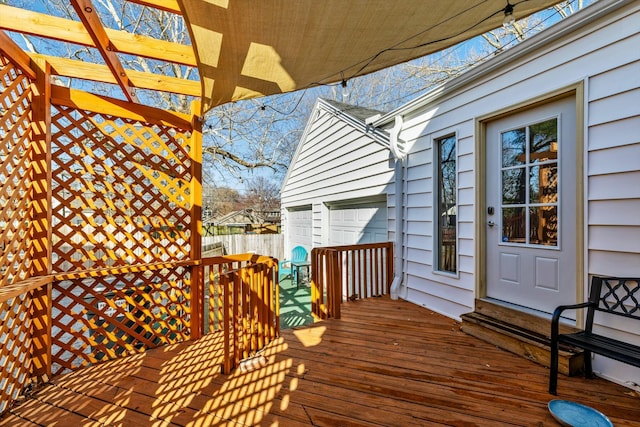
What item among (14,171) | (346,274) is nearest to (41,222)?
(14,171)

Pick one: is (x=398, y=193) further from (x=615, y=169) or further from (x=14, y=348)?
(x=14, y=348)

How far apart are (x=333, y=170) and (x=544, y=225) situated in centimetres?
412

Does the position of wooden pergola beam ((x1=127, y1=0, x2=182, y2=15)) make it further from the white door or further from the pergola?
the white door

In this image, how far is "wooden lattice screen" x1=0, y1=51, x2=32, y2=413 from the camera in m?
2.11

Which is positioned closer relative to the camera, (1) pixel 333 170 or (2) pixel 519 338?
(2) pixel 519 338

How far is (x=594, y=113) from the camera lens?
2.21m

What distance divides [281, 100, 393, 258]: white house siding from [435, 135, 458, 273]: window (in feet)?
2.93

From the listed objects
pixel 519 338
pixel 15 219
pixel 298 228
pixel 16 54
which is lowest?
pixel 519 338

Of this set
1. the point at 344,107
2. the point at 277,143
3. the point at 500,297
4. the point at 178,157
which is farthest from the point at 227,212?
the point at 500,297

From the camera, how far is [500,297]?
296 centimetres

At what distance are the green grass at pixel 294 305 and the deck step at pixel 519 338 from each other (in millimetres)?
2379

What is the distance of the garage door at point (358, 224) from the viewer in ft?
16.3

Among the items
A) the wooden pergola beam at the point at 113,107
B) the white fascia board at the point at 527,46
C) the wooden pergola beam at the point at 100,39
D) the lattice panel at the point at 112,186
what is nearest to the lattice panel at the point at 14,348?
the lattice panel at the point at 112,186

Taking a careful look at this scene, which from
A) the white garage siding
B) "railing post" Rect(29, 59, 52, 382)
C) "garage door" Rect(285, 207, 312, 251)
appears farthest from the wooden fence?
"railing post" Rect(29, 59, 52, 382)
